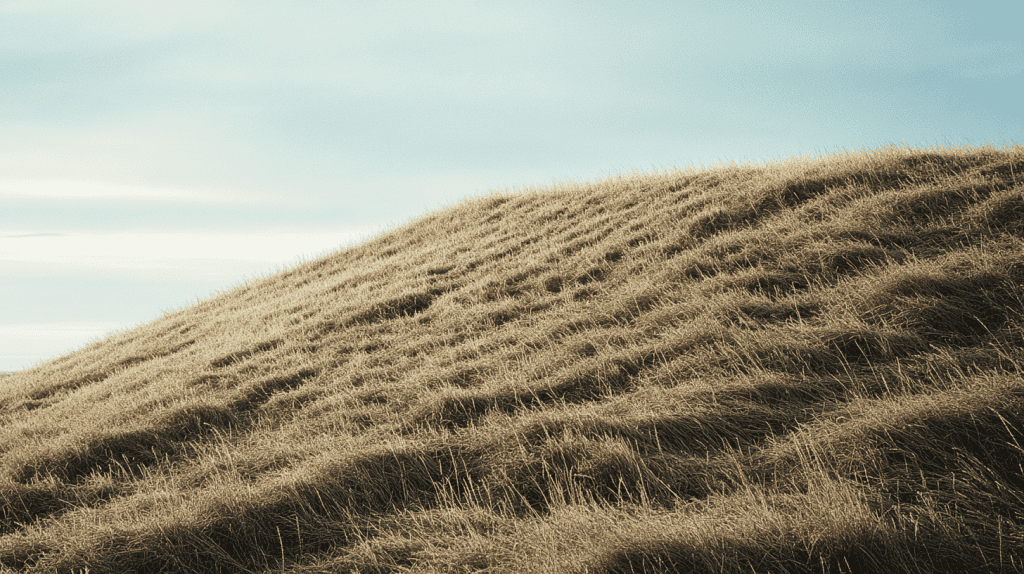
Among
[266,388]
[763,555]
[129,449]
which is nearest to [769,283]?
[763,555]

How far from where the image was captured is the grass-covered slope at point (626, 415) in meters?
3.42

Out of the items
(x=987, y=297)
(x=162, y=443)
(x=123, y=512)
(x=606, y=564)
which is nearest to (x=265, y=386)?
(x=162, y=443)

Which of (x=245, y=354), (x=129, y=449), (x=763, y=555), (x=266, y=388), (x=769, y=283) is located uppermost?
(x=245, y=354)

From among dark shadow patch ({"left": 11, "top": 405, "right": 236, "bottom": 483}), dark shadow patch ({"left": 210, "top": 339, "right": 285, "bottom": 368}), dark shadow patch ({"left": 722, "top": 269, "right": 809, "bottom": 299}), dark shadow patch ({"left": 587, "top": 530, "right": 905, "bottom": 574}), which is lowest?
dark shadow patch ({"left": 587, "top": 530, "right": 905, "bottom": 574})

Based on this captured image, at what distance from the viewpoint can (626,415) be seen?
16.8 feet

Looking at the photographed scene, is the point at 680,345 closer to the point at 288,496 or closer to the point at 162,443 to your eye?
the point at 288,496

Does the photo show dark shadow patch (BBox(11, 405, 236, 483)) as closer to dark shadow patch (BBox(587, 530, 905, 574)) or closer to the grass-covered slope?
the grass-covered slope

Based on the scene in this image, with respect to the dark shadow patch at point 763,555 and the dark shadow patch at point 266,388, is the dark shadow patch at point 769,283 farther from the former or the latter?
the dark shadow patch at point 266,388

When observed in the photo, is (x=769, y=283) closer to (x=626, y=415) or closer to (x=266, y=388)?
(x=626, y=415)

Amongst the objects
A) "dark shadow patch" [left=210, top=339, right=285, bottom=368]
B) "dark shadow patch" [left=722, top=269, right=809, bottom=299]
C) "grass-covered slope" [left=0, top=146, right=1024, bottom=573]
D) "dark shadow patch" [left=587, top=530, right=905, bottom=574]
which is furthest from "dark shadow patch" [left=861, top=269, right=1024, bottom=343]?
"dark shadow patch" [left=210, top=339, right=285, bottom=368]

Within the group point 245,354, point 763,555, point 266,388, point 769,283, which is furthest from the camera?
point 245,354

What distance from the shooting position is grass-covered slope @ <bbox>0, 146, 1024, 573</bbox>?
3.42 meters

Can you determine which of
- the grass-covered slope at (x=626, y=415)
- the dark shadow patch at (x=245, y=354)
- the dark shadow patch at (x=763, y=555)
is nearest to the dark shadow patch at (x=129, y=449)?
the grass-covered slope at (x=626, y=415)

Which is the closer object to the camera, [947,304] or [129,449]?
[947,304]
